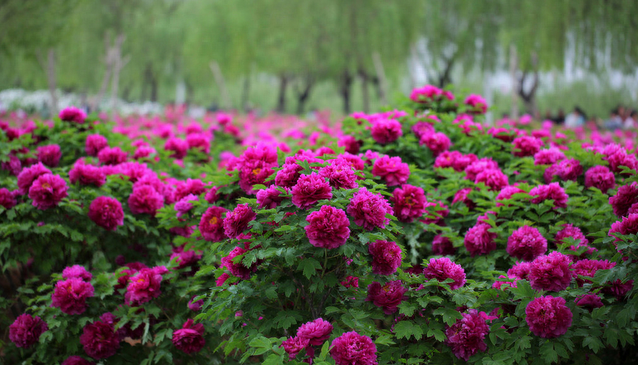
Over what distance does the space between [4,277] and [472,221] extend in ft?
10.1

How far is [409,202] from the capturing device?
2539 millimetres

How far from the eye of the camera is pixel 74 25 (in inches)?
551

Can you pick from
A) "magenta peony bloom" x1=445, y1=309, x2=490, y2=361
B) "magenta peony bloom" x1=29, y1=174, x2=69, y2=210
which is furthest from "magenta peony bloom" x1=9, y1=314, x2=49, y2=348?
"magenta peony bloom" x1=445, y1=309, x2=490, y2=361

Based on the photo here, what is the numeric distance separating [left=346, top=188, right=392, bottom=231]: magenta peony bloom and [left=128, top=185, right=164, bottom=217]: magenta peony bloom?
5.22 feet

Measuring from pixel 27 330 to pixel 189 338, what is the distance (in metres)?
0.96

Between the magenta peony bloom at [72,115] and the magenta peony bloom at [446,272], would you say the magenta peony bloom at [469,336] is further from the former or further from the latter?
the magenta peony bloom at [72,115]

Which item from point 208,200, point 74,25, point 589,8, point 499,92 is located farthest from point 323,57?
point 208,200

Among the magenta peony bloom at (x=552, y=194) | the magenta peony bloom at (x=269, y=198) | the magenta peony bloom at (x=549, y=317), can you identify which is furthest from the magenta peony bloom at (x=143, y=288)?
the magenta peony bloom at (x=552, y=194)

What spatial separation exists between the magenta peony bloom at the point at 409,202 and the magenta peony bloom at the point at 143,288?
1.34 metres

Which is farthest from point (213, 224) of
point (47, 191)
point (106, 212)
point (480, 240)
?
point (480, 240)

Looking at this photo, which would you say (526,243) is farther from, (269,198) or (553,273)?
(269,198)

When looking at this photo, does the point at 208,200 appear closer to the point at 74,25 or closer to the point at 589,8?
the point at 589,8

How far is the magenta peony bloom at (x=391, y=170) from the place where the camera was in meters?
2.54

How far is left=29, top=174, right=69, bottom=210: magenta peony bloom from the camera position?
→ 110 inches
